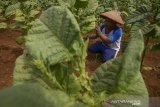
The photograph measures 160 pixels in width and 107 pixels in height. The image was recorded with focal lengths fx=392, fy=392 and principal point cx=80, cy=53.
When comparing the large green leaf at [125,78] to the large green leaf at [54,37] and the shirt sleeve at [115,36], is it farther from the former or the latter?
the shirt sleeve at [115,36]

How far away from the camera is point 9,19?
26.5 feet

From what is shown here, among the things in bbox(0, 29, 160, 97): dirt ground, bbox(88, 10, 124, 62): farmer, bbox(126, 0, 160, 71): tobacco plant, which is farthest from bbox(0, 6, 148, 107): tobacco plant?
bbox(88, 10, 124, 62): farmer

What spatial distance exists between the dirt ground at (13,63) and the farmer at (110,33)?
27cm

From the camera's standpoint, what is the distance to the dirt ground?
15.2ft

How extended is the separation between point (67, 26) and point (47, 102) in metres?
0.66

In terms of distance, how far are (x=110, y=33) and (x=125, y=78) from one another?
4.08m

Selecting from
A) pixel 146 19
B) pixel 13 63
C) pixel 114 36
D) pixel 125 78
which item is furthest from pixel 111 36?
pixel 125 78

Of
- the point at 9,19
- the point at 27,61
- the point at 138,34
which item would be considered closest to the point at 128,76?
the point at 138,34

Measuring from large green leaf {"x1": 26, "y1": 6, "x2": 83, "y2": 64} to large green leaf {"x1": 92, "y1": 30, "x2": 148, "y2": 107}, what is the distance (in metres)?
0.15

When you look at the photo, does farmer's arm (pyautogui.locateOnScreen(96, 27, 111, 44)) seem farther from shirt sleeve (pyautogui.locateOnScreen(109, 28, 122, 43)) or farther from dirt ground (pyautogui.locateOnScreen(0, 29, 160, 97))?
dirt ground (pyautogui.locateOnScreen(0, 29, 160, 97))

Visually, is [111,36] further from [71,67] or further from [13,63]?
[71,67]

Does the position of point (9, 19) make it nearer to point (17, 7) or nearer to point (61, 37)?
point (17, 7)

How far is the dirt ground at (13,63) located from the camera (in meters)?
4.63

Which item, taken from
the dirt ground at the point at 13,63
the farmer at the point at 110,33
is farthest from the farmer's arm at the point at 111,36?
the dirt ground at the point at 13,63
